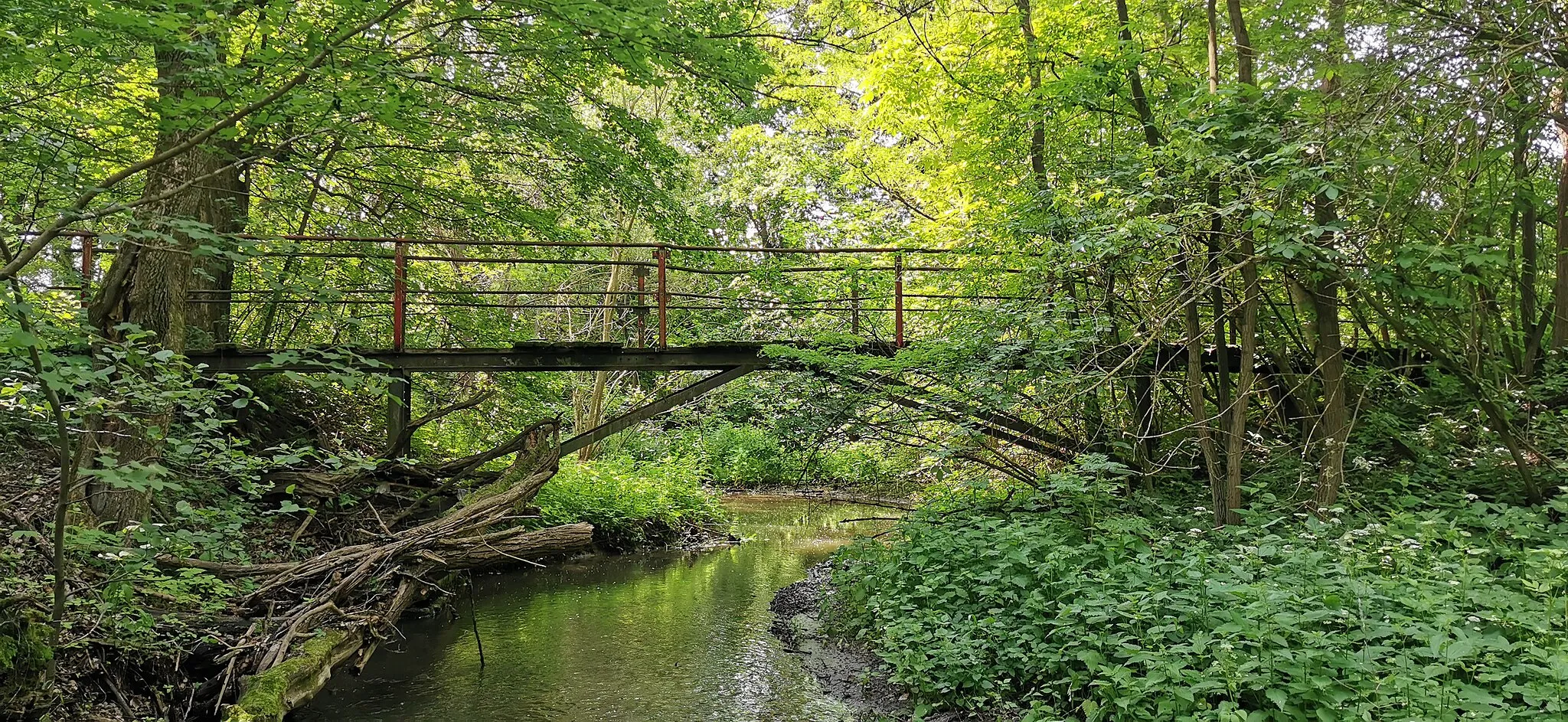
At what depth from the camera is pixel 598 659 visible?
22.6 ft

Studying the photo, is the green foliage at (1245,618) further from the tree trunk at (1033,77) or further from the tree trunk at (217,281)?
the tree trunk at (217,281)

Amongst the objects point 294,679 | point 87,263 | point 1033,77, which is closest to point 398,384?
point 87,263

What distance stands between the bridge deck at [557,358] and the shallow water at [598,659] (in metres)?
2.50

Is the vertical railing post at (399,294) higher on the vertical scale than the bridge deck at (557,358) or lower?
higher

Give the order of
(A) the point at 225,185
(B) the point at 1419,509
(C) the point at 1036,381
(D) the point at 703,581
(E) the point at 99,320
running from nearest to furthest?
(B) the point at 1419,509 → (E) the point at 99,320 → (C) the point at 1036,381 → (A) the point at 225,185 → (D) the point at 703,581

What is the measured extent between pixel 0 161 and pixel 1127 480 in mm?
8021

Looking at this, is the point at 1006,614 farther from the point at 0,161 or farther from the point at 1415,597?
the point at 0,161

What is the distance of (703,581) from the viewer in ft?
33.6

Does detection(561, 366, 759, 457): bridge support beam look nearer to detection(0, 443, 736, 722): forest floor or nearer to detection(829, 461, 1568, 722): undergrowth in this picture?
detection(829, 461, 1568, 722): undergrowth

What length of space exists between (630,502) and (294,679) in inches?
283

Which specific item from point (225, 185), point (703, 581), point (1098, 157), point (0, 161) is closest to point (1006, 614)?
point (1098, 157)

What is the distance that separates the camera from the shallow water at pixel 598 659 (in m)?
5.75

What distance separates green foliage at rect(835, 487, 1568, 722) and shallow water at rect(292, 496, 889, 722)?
1.15 meters

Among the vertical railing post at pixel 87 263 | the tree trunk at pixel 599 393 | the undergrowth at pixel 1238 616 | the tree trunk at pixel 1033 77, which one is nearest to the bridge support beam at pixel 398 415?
the vertical railing post at pixel 87 263
